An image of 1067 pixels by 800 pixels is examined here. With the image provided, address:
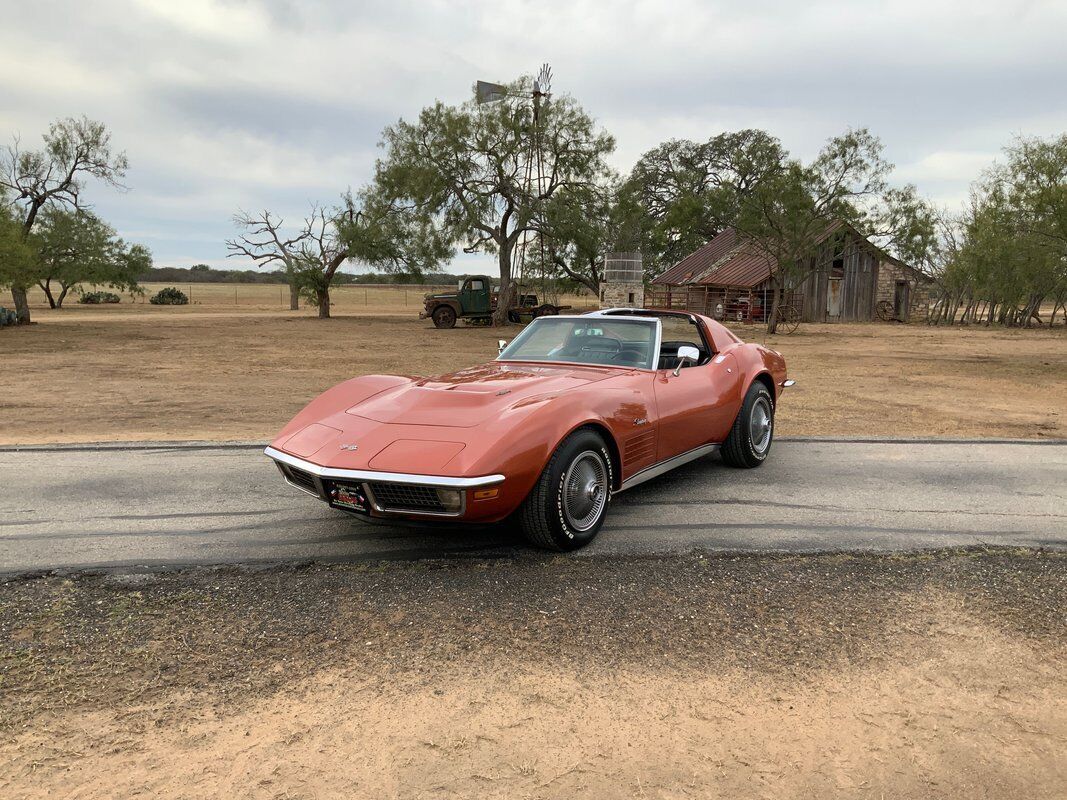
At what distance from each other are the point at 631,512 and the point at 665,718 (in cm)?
237

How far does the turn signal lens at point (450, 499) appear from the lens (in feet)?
11.9

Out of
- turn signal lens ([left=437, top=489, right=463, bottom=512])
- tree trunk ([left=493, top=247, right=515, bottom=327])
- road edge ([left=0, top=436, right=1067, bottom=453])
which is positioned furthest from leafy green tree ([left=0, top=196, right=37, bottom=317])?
turn signal lens ([left=437, top=489, right=463, bottom=512])

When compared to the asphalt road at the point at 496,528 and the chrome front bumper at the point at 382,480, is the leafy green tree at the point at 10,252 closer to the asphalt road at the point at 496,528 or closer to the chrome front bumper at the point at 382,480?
the asphalt road at the point at 496,528

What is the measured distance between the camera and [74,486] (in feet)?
18.1

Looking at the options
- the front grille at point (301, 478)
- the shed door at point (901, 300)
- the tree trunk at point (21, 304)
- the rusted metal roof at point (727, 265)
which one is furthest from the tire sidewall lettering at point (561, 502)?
the shed door at point (901, 300)

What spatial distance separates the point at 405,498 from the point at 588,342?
224cm

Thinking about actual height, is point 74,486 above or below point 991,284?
below

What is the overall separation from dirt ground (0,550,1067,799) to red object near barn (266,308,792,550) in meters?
0.41

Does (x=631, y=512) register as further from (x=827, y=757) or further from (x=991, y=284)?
(x=991, y=284)

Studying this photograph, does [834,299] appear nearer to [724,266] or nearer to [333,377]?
[724,266]

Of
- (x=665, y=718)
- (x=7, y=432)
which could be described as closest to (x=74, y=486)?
(x=7, y=432)

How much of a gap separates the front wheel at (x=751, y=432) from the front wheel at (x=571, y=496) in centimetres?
192

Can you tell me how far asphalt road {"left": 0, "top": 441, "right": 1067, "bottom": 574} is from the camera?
4254mm

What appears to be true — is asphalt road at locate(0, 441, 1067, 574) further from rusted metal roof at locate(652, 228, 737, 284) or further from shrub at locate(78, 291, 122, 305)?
shrub at locate(78, 291, 122, 305)
